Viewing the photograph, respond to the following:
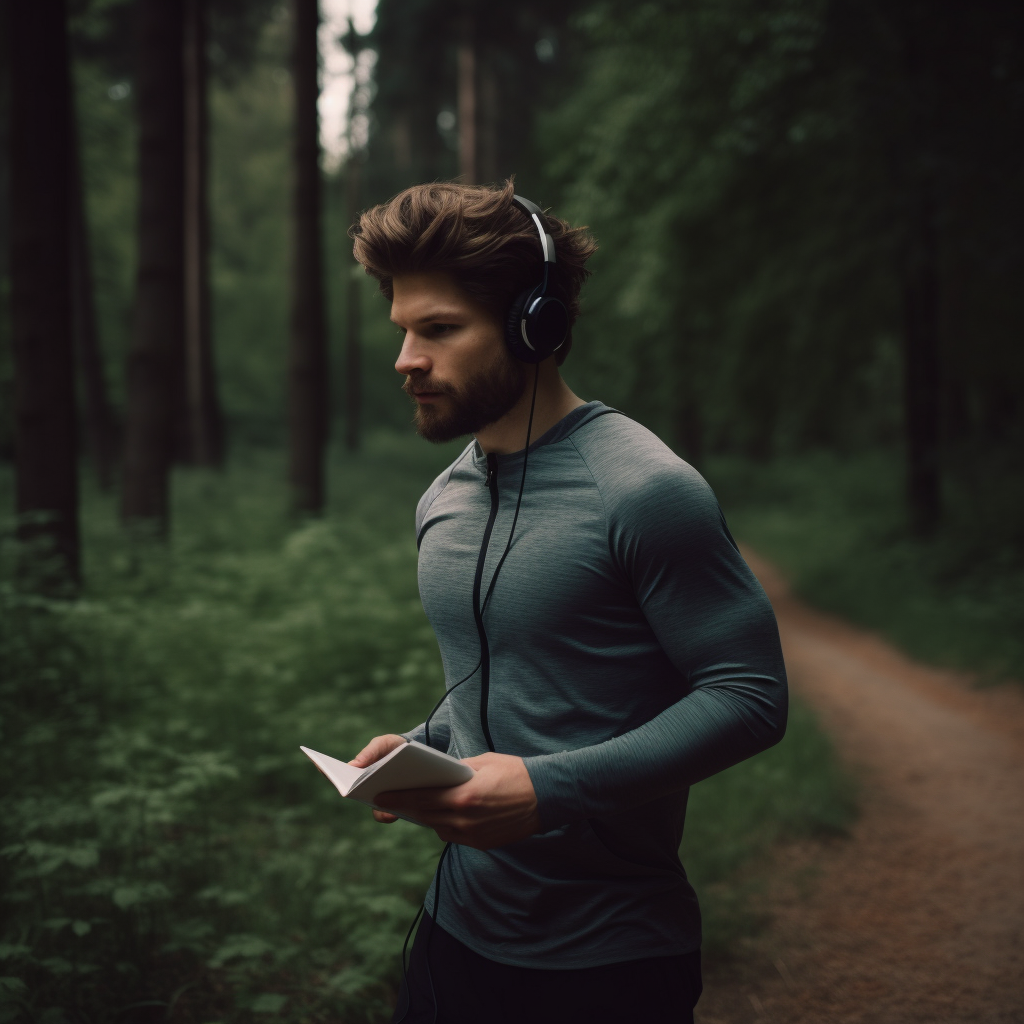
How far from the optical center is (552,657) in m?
1.71

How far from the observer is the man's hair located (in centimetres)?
177

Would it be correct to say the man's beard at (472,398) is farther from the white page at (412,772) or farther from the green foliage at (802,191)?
the green foliage at (802,191)

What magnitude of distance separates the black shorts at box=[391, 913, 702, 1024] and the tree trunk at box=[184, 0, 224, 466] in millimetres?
17525

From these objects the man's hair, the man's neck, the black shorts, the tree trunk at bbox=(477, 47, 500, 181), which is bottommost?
the black shorts

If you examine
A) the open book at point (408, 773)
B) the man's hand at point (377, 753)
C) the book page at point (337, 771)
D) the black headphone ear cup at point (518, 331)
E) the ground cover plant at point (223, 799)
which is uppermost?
the black headphone ear cup at point (518, 331)

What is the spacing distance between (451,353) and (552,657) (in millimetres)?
630

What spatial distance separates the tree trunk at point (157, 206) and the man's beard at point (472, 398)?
801cm

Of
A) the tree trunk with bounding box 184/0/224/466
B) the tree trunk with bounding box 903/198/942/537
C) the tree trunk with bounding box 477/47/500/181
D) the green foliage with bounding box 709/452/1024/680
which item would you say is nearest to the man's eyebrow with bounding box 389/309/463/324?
the green foliage with bounding box 709/452/1024/680

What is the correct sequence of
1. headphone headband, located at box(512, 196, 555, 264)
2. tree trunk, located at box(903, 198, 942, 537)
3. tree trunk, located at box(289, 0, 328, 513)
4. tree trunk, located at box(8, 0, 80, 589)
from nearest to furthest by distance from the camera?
headphone headband, located at box(512, 196, 555, 264), tree trunk, located at box(8, 0, 80, 589), tree trunk, located at box(903, 198, 942, 537), tree trunk, located at box(289, 0, 328, 513)

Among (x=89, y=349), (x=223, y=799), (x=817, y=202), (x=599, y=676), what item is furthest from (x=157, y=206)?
(x=89, y=349)

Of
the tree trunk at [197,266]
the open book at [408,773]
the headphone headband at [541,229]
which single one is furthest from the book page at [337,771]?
the tree trunk at [197,266]

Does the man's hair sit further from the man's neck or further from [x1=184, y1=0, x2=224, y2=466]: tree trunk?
[x1=184, y1=0, x2=224, y2=466]: tree trunk

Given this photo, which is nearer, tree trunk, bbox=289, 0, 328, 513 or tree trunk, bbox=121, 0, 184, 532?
tree trunk, bbox=121, 0, 184, 532

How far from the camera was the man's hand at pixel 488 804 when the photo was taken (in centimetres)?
152
